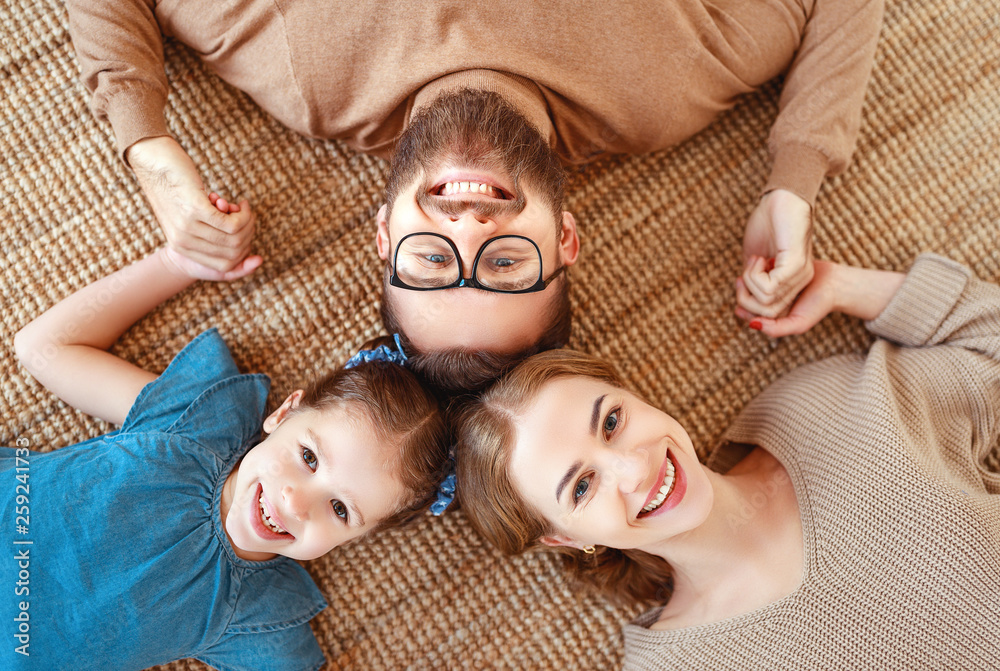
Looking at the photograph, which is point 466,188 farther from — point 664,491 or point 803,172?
point 803,172

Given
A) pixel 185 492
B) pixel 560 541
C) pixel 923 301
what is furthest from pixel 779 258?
pixel 185 492

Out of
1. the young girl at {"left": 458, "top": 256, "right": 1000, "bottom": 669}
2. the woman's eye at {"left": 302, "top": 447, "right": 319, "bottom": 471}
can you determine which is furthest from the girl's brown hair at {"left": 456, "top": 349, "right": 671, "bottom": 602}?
the woman's eye at {"left": 302, "top": 447, "right": 319, "bottom": 471}

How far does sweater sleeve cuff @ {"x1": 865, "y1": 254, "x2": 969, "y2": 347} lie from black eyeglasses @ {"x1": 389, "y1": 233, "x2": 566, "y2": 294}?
0.74m

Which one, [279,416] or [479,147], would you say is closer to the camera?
[479,147]

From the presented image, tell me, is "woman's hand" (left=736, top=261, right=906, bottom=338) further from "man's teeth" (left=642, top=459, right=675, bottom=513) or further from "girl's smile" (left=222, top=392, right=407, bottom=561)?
"girl's smile" (left=222, top=392, right=407, bottom=561)

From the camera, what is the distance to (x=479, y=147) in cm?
106

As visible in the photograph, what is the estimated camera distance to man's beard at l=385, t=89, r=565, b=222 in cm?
105

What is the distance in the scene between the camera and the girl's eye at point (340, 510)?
1.10m

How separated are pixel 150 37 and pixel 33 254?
0.49 meters

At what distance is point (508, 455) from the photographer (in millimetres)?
1066

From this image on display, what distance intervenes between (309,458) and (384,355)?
22cm

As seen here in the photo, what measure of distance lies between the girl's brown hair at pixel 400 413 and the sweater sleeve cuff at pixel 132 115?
1.86ft

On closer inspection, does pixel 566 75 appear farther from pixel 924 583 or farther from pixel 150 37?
pixel 924 583

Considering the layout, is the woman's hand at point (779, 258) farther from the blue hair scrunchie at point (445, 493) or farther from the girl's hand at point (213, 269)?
the girl's hand at point (213, 269)
